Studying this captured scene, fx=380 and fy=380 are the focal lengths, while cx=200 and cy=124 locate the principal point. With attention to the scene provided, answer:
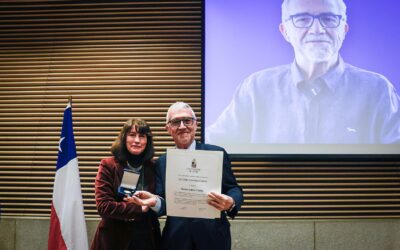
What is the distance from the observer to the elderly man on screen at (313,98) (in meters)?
3.34

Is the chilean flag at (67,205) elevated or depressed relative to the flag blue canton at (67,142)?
depressed

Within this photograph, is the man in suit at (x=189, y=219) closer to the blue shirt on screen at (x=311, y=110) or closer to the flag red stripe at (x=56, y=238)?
the flag red stripe at (x=56, y=238)

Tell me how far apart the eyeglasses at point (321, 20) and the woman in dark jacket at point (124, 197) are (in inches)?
76.7

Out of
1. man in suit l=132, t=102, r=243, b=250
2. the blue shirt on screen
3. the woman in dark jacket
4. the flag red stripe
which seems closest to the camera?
man in suit l=132, t=102, r=243, b=250

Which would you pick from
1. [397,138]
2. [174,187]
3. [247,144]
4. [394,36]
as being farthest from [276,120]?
[174,187]

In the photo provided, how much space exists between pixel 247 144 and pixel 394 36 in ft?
5.37

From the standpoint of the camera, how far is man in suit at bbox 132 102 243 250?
6.08 ft

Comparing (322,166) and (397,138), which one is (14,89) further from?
(397,138)

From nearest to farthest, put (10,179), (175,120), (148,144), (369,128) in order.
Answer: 1. (175,120)
2. (148,144)
3. (369,128)
4. (10,179)

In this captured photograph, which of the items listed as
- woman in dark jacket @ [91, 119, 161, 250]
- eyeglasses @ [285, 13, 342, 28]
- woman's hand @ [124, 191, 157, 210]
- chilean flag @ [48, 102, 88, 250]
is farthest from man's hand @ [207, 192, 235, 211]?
eyeglasses @ [285, 13, 342, 28]

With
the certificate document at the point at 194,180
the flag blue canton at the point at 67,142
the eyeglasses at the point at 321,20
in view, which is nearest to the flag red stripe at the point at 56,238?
the flag blue canton at the point at 67,142

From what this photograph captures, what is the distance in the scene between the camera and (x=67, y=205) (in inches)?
108

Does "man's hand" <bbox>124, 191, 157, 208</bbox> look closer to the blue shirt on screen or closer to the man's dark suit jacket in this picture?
the man's dark suit jacket

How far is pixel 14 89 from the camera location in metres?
3.71
